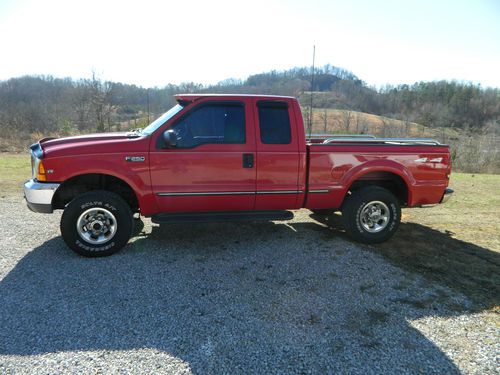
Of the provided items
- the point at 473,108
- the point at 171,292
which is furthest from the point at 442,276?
the point at 473,108

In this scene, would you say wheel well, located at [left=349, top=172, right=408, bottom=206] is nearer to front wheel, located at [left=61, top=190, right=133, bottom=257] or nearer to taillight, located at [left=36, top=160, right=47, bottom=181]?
front wheel, located at [left=61, top=190, right=133, bottom=257]

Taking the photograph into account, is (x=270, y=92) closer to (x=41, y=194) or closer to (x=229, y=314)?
(x=41, y=194)

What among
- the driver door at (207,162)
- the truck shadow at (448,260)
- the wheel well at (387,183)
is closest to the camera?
the truck shadow at (448,260)

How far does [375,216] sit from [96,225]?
3.94m

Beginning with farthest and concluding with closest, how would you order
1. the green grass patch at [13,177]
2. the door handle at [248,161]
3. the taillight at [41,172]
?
the green grass patch at [13,177] → the door handle at [248,161] → the taillight at [41,172]

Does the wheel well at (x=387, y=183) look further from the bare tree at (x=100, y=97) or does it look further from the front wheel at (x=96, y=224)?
the bare tree at (x=100, y=97)

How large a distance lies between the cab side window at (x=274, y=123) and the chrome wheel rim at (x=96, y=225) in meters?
2.26

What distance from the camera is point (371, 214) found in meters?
5.33

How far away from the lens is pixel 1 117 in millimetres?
33000

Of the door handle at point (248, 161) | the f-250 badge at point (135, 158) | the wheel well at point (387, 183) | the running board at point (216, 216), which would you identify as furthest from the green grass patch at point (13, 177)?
the wheel well at point (387, 183)

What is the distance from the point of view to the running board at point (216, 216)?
4668 mm

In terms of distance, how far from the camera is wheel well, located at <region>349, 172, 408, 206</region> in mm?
5422

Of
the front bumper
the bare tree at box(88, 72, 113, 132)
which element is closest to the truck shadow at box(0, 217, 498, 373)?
the front bumper

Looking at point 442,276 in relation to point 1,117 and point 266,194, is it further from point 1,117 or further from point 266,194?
point 1,117
